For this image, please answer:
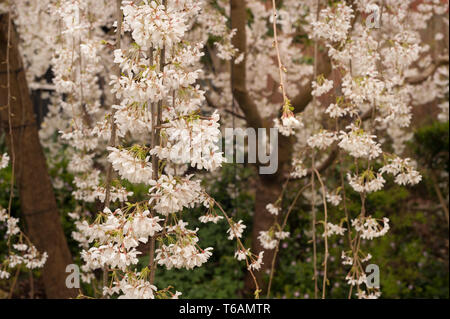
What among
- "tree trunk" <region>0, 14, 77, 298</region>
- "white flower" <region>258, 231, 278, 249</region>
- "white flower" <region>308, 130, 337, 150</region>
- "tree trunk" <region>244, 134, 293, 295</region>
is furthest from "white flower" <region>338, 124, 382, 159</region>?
"tree trunk" <region>0, 14, 77, 298</region>

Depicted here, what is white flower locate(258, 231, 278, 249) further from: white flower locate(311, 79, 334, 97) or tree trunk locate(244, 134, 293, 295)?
white flower locate(311, 79, 334, 97)

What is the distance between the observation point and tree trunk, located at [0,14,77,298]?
2.68m

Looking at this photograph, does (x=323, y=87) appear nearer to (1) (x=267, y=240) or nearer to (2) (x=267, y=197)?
(1) (x=267, y=240)

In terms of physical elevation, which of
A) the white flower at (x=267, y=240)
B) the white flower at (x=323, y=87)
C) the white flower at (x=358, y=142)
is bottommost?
the white flower at (x=267, y=240)

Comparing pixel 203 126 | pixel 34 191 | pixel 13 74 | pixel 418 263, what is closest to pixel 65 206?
pixel 34 191

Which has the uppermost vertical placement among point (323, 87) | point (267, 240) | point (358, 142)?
point (323, 87)

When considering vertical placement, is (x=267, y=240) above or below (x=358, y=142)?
below

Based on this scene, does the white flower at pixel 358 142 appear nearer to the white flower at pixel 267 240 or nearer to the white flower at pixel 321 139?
the white flower at pixel 321 139

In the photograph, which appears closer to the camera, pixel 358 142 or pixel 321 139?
pixel 358 142

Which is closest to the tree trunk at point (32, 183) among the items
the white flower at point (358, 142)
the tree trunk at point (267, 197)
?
the tree trunk at point (267, 197)

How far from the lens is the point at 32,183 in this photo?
8.95 feet

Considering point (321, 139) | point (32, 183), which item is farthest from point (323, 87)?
point (32, 183)

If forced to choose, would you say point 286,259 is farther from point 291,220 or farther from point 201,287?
point 201,287

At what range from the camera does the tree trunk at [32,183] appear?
2.68 m
